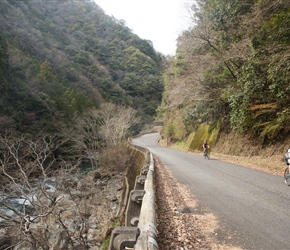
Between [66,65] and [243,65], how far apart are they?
55.9 metres

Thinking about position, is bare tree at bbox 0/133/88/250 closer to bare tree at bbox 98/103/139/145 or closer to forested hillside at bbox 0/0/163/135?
forested hillside at bbox 0/0/163/135

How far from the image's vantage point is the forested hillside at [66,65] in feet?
105

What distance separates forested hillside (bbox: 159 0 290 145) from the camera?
1109cm

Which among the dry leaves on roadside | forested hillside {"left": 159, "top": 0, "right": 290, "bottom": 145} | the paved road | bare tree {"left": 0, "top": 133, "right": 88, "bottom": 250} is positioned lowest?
bare tree {"left": 0, "top": 133, "right": 88, "bottom": 250}

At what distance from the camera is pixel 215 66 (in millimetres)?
17203

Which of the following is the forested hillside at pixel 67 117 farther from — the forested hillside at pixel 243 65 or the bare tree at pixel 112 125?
the forested hillside at pixel 243 65

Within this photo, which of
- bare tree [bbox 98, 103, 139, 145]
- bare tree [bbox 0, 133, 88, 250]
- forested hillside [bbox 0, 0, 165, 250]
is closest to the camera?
bare tree [bbox 0, 133, 88, 250]

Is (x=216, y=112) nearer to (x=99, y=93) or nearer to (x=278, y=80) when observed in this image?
(x=278, y=80)

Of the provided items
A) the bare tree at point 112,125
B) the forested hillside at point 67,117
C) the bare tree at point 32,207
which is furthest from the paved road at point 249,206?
the bare tree at point 112,125

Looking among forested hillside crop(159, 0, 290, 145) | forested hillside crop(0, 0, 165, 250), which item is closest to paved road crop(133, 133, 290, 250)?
forested hillside crop(159, 0, 290, 145)

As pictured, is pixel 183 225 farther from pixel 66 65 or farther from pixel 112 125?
pixel 66 65

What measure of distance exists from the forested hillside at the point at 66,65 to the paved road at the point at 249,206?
22.4 meters

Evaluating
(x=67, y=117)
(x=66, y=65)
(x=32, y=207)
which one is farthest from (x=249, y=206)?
(x=66, y=65)

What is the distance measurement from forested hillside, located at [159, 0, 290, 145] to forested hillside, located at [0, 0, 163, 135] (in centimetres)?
1869
